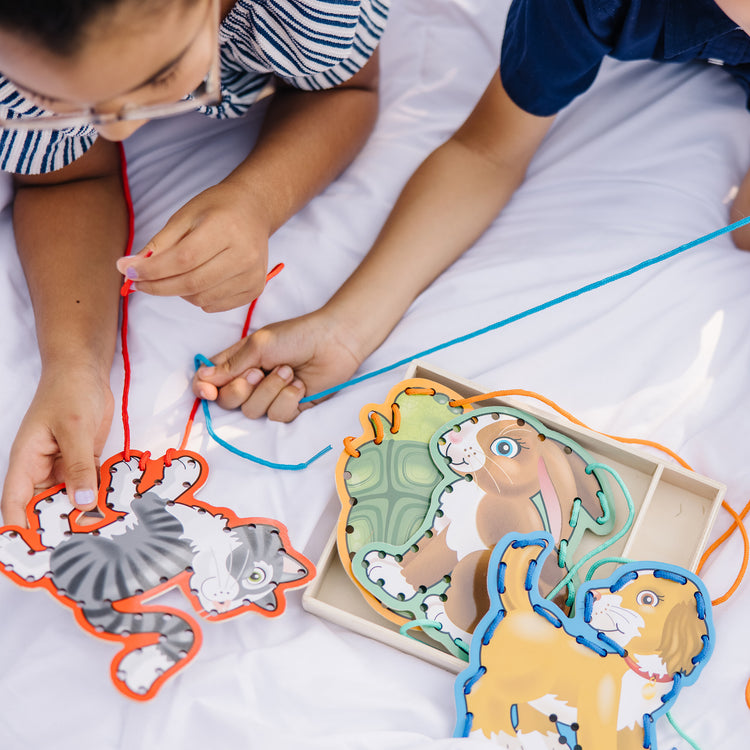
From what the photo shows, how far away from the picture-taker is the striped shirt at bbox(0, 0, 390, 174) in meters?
0.76

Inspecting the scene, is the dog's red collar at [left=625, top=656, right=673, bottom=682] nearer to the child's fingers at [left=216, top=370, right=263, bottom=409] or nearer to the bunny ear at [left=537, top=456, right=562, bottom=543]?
the bunny ear at [left=537, top=456, right=562, bottom=543]

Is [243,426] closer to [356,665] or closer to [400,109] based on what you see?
[356,665]

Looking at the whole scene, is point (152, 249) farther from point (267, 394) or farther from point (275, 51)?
point (275, 51)

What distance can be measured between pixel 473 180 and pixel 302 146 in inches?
7.6

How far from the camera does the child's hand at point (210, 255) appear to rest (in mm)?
642

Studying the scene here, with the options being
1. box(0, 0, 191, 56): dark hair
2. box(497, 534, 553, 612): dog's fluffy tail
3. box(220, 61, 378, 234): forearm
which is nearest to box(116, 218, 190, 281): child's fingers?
box(220, 61, 378, 234): forearm

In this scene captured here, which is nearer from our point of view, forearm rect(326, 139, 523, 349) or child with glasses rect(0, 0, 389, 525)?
child with glasses rect(0, 0, 389, 525)

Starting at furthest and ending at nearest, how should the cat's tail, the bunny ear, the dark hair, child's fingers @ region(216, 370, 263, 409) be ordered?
child's fingers @ region(216, 370, 263, 409)
the bunny ear
the cat's tail
the dark hair

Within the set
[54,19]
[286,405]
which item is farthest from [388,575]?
[54,19]

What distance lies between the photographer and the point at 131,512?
615 mm

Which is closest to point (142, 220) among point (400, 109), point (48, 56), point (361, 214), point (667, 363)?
point (361, 214)

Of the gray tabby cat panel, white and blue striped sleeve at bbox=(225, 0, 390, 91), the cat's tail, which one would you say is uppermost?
white and blue striped sleeve at bbox=(225, 0, 390, 91)

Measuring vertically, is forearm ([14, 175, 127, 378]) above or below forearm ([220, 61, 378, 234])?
below

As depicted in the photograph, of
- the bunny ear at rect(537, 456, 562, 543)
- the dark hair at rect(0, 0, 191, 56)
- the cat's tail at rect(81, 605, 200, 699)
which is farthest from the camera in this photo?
the bunny ear at rect(537, 456, 562, 543)
